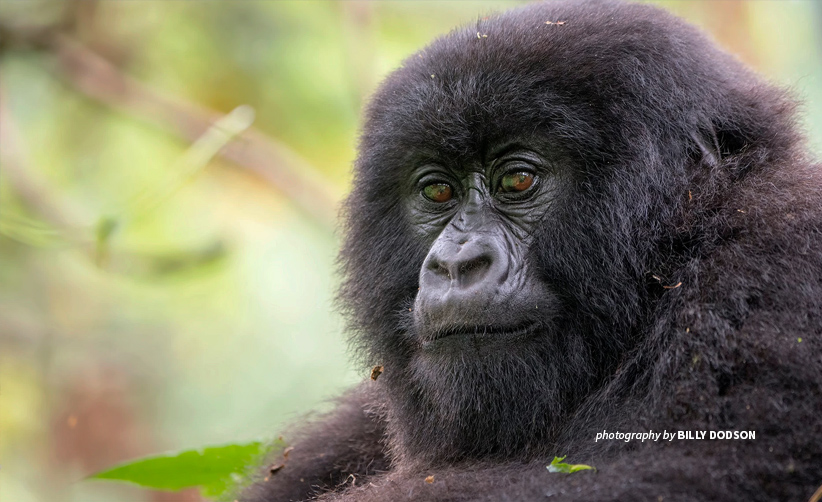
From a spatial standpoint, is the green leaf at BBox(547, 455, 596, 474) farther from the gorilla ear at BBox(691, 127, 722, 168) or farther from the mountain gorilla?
the gorilla ear at BBox(691, 127, 722, 168)

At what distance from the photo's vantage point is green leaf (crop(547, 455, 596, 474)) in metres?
2.60

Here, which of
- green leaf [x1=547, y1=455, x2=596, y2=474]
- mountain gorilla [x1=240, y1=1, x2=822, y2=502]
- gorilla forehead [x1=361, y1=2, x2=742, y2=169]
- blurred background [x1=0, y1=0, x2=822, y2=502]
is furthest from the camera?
blurred background [x1=0, y1=0, x2=822, y2=502]

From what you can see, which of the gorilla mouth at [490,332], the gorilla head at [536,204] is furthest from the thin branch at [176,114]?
the gorilla mouth at [490,332]

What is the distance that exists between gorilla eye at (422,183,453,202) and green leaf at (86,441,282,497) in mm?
1397

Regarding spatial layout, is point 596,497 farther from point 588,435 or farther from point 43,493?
point 43,493

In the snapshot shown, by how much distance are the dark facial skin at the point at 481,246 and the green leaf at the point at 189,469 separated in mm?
1120

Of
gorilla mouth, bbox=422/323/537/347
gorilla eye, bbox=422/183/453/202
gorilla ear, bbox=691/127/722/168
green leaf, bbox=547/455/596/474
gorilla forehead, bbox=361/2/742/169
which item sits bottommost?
green leaf, bbox=547/455/596/474

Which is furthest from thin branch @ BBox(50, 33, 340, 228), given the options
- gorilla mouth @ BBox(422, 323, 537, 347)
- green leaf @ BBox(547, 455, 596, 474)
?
green leaf @ BBox(547, 455, 596, 474)

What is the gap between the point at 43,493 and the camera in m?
8.27

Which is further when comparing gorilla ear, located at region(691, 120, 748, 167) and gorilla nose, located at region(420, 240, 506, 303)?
gorilla ear, located at region(691, 120, 748, 167)

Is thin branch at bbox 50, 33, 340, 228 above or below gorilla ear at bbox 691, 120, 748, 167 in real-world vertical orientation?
above

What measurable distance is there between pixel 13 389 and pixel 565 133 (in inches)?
309

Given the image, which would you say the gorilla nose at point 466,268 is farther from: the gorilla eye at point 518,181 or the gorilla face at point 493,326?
the gorilla eye at point 518,181

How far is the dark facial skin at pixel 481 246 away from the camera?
295 centimetres
